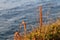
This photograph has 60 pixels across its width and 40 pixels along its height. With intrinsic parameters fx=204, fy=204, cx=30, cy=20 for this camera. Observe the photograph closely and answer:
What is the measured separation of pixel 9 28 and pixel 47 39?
2.90m

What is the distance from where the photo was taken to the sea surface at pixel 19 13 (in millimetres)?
6723

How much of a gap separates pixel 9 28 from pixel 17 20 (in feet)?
2.62

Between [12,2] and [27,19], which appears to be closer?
[27,19]

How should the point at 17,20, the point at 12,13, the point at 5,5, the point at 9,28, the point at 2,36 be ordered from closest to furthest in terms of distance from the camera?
the point at 2,36
the point at 9,28
the point at 17,20
the point at 12,13
the point at 5,5

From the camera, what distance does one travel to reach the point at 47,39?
4.25m

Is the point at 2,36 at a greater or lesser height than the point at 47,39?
lesser

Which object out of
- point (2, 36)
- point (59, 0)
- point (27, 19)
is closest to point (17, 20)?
point (27, 19)

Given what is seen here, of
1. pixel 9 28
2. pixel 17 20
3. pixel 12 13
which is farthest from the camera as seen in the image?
pixel 12 13

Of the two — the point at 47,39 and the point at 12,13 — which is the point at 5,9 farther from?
the point at 47,39

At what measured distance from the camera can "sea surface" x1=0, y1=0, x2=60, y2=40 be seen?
672 cm

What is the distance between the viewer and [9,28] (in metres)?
6.95

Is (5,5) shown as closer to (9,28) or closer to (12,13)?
(12,13)

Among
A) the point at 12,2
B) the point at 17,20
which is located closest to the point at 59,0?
the point at 12,2

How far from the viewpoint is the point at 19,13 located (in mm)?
8469
